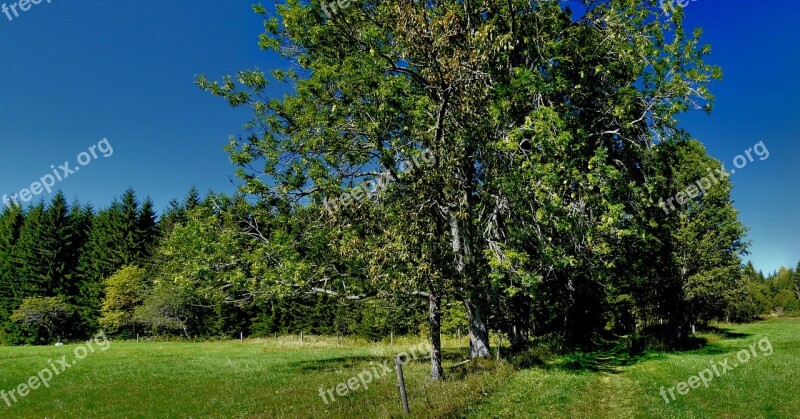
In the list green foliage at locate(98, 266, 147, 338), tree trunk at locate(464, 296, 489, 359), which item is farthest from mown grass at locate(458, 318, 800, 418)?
green foliage at locate(98, 266, 147, 338)

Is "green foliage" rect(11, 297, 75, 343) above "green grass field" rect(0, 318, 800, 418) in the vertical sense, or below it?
above

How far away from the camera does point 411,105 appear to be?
17438 millimetres

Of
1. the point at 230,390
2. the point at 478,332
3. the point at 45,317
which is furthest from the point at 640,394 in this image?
the point at 45,317

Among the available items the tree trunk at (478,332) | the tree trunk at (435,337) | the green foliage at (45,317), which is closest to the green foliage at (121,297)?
the green foliage at (45,317)

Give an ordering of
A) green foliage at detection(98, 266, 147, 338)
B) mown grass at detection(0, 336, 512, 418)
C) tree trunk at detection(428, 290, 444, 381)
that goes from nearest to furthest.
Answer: mown grass at detection(0, 336, 512, 418) < tree trunk at detection(428, 290, 444, 381) < green foliage at detection(98, 266, 147, 338)

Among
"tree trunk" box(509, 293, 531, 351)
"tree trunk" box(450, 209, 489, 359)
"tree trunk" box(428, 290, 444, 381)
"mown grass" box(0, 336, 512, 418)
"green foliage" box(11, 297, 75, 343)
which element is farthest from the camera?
"green foliage" box(11, 297, 75, 343)

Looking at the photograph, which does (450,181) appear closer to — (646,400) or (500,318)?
(646,400)

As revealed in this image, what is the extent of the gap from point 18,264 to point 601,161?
8714 centimetres

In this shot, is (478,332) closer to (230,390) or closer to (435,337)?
(435,337)

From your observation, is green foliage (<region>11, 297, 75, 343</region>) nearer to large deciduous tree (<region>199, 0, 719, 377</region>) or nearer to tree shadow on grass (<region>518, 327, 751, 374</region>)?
large deciduous tree (<region>199, 0, 719, 377</region>)

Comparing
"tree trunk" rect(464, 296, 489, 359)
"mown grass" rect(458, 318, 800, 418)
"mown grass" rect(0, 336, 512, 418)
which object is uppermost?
"tree trunk" rect(464, 296, 489, 359)

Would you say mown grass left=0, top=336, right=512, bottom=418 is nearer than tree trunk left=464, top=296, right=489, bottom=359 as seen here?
Yes

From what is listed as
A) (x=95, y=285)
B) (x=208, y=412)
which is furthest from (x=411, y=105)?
(x=95, y=285)

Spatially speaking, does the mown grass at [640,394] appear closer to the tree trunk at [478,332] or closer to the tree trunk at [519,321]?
the tree trunk at [478,332]
